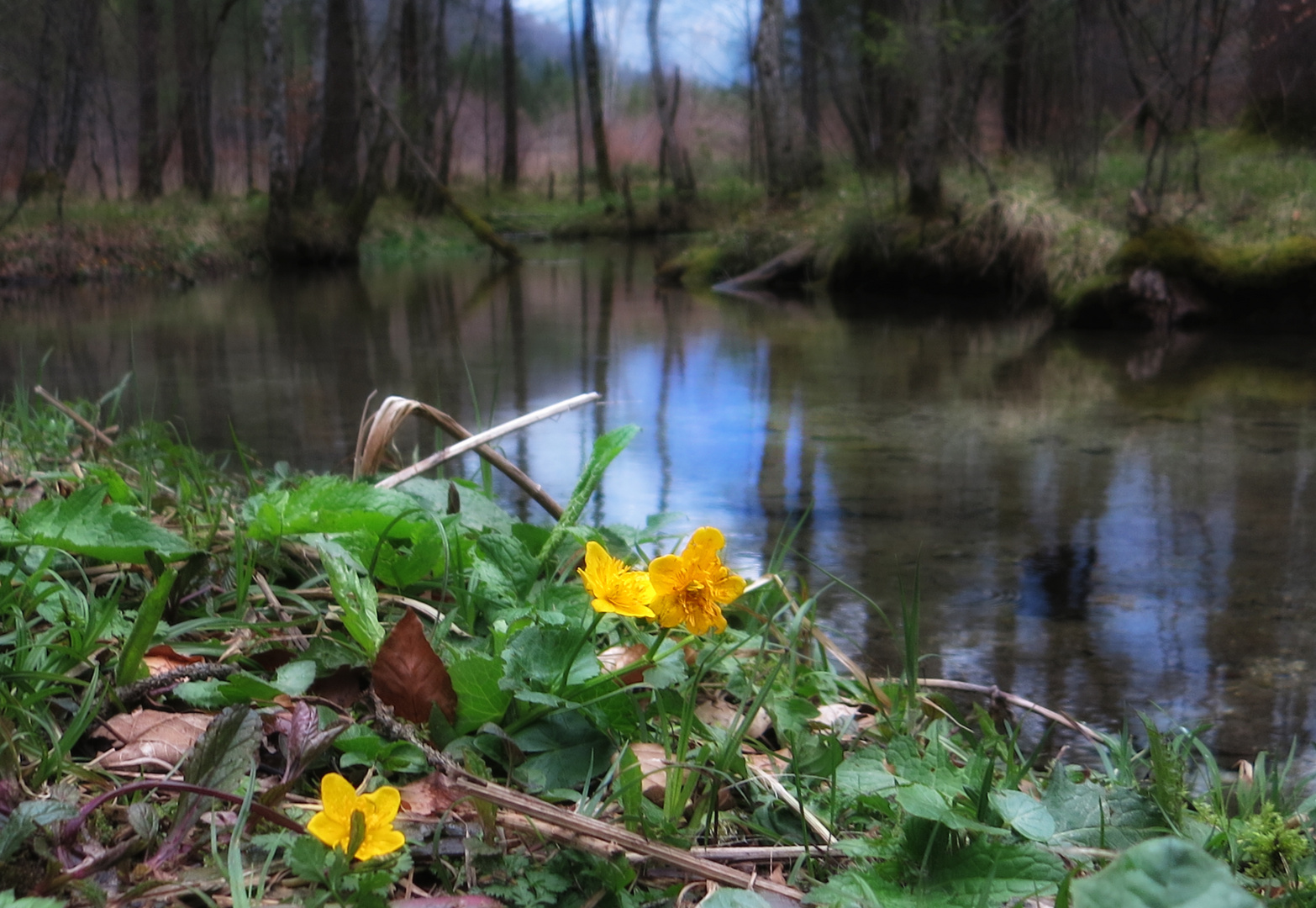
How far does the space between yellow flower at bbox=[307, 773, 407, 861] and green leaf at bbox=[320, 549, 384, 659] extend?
389 millimetres

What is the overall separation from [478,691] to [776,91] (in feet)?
47.6

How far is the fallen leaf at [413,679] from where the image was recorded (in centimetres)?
120

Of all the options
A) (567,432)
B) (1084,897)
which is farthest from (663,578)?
(567,432)

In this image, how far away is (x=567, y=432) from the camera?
14.1ft

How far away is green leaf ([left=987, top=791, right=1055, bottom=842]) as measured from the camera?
983 mm

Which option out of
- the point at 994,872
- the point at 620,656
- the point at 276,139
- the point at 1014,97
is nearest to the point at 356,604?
the point at 620,656

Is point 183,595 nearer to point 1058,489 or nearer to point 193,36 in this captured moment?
point 1058,489

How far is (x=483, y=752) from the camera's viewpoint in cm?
117

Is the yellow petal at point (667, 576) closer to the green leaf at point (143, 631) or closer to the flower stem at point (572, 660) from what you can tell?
the flower stem at point (572, 660)

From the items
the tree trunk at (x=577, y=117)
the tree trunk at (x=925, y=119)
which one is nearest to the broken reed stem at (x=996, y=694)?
the tree trunk at (x=925, y=119)

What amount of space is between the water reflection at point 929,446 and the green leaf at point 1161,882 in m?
1.20

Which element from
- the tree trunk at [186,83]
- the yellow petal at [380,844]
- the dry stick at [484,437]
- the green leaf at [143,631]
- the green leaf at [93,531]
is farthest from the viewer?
the tree trunk at [186,83]

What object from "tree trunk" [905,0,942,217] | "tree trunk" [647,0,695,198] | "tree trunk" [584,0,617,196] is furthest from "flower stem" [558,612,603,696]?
"tree trunk" [584,0,617,196]

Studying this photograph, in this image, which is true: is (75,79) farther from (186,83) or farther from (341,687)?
(341,687)
